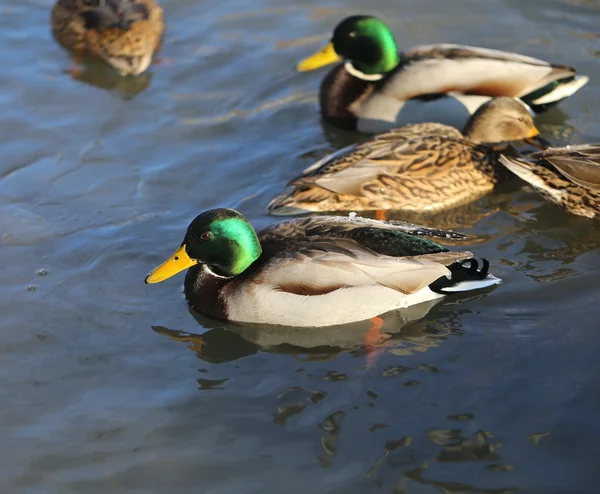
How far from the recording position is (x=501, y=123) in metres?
8.47

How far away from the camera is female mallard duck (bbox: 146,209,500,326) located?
20.7 ft

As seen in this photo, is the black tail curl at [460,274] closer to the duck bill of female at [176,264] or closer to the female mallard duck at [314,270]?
the female mallard duck at [314,270]

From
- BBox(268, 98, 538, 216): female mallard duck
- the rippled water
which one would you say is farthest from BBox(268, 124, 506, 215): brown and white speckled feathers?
the rippled water

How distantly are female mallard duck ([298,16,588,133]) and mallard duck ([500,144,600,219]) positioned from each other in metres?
1.39

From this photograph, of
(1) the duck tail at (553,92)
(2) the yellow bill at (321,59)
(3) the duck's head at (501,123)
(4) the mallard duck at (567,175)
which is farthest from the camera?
(2) the yellow bill at (321,59)

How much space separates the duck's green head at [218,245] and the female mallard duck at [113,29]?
4397 millimetres

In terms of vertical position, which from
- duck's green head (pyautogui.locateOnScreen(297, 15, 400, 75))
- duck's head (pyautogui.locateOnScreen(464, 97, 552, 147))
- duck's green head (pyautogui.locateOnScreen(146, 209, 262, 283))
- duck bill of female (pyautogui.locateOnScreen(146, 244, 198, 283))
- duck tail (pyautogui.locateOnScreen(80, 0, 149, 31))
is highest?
duck's green head (pyautogui.locateOnScreen(297, 15, 400, 75))

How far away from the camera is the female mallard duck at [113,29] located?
34.6ft

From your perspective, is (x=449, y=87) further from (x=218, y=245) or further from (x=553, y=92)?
(x=218, y=245)

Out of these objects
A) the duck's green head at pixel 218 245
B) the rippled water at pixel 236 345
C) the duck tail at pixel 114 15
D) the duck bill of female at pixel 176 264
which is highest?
the duck tail at pixel 114 15

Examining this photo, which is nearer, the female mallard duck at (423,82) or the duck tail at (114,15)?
the female mallard duck at (423,82)

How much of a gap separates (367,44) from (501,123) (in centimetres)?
162

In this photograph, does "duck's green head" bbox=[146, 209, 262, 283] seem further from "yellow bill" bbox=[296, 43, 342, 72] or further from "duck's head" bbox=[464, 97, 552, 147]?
"yellow bill" bbox=[296, 43, 342, 72]

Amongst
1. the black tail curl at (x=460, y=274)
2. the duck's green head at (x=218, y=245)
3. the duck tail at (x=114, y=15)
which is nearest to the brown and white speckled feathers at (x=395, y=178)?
the duck's green head at (x=218, y=245)
